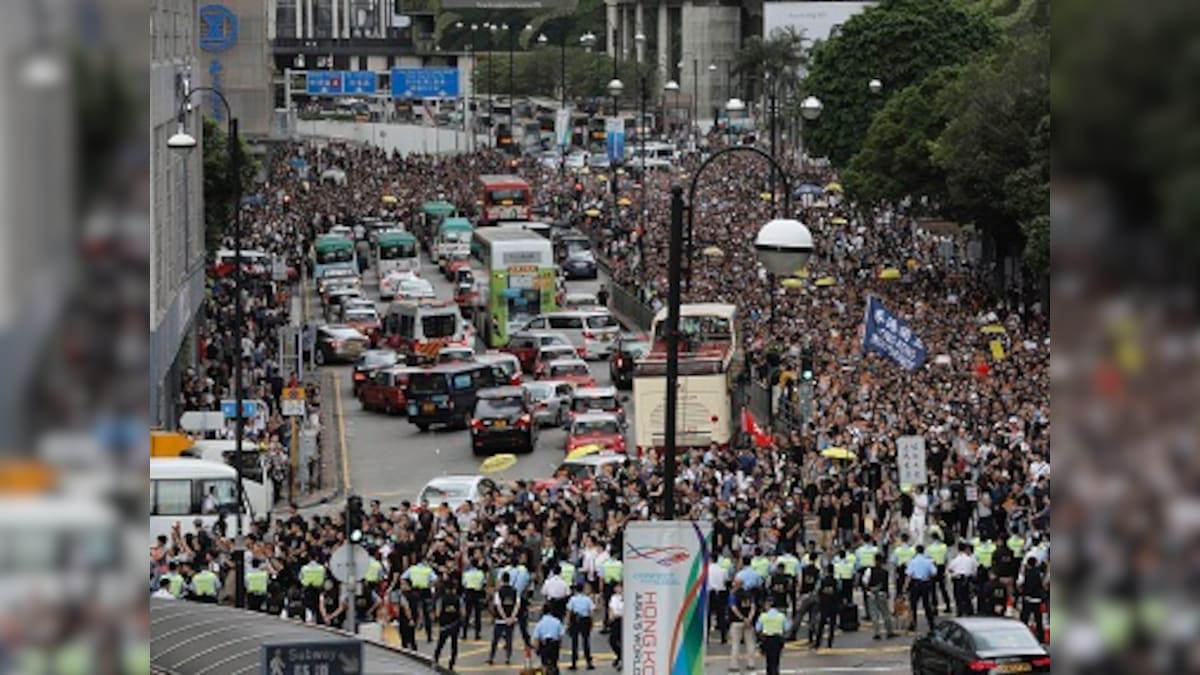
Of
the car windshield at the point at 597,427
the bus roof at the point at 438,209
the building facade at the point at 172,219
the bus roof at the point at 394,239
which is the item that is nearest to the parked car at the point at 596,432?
the car windshield at the point at 597,427

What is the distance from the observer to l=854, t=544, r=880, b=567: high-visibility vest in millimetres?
28609

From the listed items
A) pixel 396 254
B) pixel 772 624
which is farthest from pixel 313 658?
pixel 396 254

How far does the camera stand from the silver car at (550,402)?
172 ft

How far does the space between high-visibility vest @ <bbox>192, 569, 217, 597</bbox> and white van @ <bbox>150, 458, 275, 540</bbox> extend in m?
7.89

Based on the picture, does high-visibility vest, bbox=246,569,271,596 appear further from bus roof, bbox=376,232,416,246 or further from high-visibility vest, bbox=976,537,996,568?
bus roof, bbox=376,232,416,246

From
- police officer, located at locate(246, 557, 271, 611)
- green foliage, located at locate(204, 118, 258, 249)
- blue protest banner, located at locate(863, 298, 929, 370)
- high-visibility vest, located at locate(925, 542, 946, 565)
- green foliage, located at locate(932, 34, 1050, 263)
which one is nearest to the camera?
police officer, located at locate(246, 557, 271, 611)

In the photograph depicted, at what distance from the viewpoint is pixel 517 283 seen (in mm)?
64812

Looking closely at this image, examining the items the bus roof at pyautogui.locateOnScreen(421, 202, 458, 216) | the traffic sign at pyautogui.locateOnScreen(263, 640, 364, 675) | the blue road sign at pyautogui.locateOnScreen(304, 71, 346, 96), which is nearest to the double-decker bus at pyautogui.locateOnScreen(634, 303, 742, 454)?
the traffic sign at pyautogui.locateOnScreen(263, 640, 364, 675)

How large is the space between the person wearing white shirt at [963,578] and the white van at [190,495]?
11812 mm

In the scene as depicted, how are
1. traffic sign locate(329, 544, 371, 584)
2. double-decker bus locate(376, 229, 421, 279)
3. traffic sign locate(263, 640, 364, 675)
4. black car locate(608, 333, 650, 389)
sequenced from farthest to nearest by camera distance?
double-decker bus locate(376, 229, 421, 279), black car locate(608, 333, 650, 389), traffic sign locate(329, 544, 371, 584), traffic sign locate(263, 640, 364, 675)

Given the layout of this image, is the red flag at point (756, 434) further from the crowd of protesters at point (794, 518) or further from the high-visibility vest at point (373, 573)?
the high-visibility vest at point (373, 573)

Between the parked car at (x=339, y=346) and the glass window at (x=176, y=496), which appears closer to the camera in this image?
the glass window at (x=176, y=496)

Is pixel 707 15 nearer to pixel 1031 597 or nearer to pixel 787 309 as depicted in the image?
pixel 787 309

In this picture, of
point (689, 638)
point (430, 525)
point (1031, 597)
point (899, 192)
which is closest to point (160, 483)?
point (430, 525)
